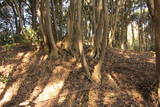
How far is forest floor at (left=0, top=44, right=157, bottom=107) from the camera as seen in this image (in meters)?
6.77

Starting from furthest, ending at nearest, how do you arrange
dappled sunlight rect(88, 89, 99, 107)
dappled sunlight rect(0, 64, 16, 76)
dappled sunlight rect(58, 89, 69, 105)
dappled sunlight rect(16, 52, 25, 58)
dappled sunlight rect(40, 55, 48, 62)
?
dappled sunlight rect(16, 52, 25, 58) < dappled sunlight rect(40, 55, 48, 62) < dappled sunlight rect(0, 64, 16, 76) < dappled sunlight rect(58, 89, 69, 105) < dappled sunlight rect(88, 89, 99, 107)

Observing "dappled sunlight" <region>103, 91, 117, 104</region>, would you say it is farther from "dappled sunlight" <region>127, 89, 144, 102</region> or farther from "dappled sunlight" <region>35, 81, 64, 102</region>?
"dappled sunlight" <region>35, 81, 64, 102</region>

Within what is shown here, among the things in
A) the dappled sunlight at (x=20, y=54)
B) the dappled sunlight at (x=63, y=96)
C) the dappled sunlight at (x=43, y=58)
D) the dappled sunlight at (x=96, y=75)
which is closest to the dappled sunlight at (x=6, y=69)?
the dappled sunlight at (x=20, y=54)

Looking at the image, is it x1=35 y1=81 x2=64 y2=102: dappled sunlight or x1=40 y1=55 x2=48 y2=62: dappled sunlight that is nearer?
x1=35 y1=81 x2=64 y2=102: dappled sunlight

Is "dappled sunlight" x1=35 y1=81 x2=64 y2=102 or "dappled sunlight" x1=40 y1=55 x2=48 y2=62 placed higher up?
"dappled sunlight" x1=40 y1=55 x2=48 y2=62

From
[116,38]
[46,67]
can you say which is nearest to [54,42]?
[46,67]

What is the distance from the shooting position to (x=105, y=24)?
7.46 metres

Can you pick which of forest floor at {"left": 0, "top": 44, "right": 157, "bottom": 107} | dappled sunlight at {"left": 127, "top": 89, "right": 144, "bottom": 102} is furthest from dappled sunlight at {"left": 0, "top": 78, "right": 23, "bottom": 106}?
dappled sunlight at {"left": 127, "top": 89, "right": 144, "bottom": 102}

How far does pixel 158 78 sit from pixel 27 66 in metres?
5.42

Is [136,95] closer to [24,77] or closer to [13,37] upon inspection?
[24,77]

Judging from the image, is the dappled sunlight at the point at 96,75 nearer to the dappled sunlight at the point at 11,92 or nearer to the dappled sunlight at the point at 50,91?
the dappled sunlight at the point at 50,91

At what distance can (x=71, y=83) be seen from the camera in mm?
7855

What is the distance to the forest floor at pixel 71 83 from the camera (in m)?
6.77

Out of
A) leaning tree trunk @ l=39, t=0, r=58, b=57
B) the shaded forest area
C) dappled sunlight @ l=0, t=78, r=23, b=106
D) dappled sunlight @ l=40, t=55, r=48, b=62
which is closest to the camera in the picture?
the shaded forest area
